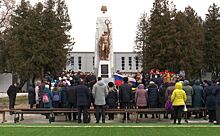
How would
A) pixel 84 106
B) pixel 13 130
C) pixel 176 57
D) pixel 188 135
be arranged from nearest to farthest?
pixel 188 135
pixel 13 130
pixel 84 106
pixel 176 57

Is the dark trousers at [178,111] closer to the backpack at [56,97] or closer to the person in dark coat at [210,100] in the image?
the person in dark coat at [210,100]

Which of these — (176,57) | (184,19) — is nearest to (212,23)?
(184,19)

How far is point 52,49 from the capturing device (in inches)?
2248

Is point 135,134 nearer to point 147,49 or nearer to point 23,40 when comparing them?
point 23,40

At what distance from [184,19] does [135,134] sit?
4786 cm

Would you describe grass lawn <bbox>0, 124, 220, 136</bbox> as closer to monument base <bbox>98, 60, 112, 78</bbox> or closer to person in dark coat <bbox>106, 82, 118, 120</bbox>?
person in dark coat <bbox>106, 82, 118, 120</bbox>

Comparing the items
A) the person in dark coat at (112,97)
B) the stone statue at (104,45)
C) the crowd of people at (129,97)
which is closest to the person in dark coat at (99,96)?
the crowd of people at (129,97)

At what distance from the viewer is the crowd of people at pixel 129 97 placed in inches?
893

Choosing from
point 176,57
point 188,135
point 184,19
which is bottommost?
point 188,135

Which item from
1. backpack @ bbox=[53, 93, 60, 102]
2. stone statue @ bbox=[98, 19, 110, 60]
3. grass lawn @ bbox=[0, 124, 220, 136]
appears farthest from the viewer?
stone statue @ bbox=[98, 19, 110, 60]

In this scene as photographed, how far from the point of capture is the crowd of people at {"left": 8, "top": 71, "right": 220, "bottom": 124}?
2269cm

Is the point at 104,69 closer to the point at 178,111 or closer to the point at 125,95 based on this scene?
the point at 125,95

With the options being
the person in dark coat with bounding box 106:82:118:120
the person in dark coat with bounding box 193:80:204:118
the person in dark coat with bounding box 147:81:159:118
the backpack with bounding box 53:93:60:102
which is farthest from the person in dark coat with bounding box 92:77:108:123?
the person in dark coat with bounding box 193:80:204:118

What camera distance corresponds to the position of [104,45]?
146 feet
